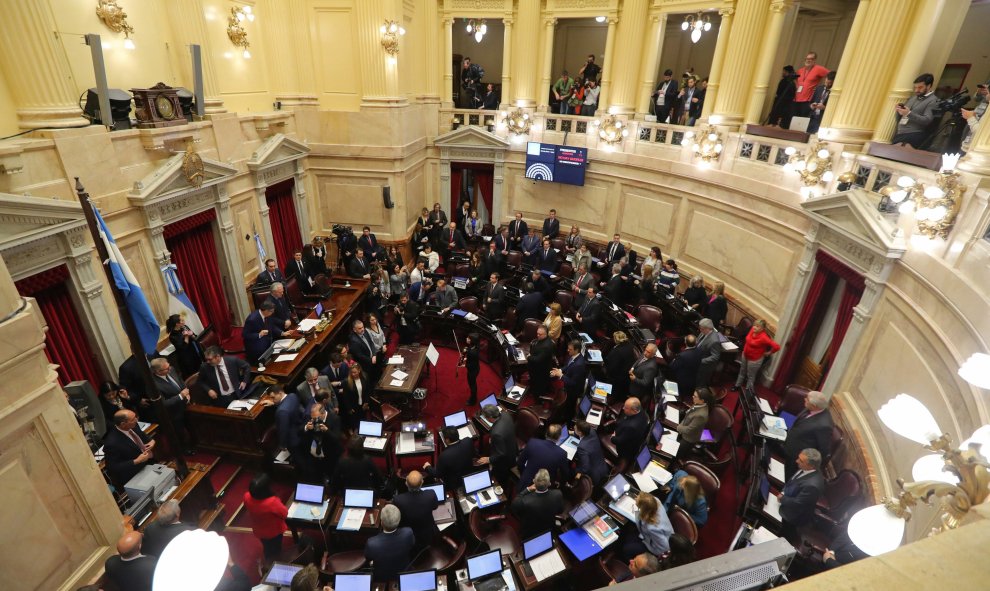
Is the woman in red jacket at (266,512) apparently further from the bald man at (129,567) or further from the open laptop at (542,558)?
the open laptop at (542,558)

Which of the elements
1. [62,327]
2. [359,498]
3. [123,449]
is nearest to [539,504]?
[359,498]

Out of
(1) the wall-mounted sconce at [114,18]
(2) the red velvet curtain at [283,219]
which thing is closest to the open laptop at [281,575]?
(1) the wall-mounted sconce at [114,18]

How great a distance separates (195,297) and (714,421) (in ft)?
31.1

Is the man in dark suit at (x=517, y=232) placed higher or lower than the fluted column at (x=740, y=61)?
lower

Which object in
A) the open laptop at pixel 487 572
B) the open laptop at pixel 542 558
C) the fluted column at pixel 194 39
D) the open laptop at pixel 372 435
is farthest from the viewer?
the fluted column at pixel 194 39

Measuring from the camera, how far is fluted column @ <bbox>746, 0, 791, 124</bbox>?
976cm

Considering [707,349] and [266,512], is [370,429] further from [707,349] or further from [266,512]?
[707,349]

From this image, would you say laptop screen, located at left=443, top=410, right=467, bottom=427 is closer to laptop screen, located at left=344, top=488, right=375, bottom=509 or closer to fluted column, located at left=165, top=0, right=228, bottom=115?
laptop screen, located at left=344, top=488, right=375, bottom=509

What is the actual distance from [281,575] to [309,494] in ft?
3.31

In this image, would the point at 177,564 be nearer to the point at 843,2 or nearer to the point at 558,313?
the point at 558,313

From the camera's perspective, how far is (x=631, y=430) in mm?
6242

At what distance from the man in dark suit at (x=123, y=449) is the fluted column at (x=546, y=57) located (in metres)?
12.7

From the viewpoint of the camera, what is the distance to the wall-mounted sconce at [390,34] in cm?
1164

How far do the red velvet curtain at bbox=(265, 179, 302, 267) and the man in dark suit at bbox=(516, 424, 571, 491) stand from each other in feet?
28.9
